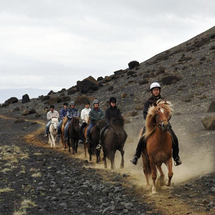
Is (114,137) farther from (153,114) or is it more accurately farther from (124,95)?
(124,95)

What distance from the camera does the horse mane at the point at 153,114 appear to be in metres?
8.85

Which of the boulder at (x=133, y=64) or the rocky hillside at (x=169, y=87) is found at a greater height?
the boulder at (x=133, y=64)

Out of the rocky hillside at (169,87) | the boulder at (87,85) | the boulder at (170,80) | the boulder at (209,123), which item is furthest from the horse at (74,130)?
the boulder at (87,85)

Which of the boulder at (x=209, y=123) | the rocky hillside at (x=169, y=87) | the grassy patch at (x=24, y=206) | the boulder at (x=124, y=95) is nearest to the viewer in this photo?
the grassy patch at (x=24, y=206)

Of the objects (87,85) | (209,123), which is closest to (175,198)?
(209,123)

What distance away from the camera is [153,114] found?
8.99 metres

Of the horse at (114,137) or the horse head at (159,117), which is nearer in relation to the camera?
the horse head at (159,117)

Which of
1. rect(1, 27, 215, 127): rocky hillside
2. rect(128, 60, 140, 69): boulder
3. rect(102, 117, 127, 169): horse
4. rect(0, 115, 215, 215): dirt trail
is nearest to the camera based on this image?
rect(0, 115, 215, 215): dirt trail

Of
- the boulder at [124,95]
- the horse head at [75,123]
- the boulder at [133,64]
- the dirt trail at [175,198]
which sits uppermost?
the boulder at [133,64]

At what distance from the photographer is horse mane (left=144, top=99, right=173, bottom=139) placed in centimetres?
885

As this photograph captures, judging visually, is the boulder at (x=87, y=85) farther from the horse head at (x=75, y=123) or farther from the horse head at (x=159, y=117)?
the horse head at (x=159, y=117)

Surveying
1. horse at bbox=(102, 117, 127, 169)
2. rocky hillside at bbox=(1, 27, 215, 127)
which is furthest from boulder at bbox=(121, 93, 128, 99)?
horse at bbox=(102, 117, 127, 169)

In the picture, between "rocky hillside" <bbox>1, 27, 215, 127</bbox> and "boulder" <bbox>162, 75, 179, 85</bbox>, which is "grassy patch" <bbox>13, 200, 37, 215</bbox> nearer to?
"rocky hillside" <bbox>1, 27, 215, 127</bbox>

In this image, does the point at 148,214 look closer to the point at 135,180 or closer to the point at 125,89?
the point at 135,180
